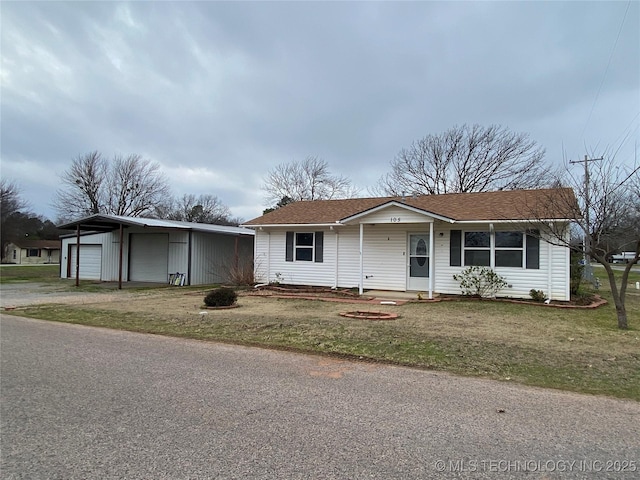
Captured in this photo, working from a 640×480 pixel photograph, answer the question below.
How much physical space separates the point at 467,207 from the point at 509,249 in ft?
7.18

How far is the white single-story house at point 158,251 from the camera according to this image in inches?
786

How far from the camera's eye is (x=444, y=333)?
773cm

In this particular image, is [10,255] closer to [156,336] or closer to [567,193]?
[156,336]

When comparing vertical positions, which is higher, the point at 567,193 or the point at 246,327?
the point at 567,193

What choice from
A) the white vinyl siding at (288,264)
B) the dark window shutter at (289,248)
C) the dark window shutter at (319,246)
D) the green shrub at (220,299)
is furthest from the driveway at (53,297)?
the dark window shutter at (319,246)

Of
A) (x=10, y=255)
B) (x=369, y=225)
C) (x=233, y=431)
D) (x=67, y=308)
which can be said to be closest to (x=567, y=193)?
(x=369, y=225)

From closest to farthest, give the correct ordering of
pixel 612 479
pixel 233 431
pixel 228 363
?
pixel 612 479 → pixel 233 431 → pixel 228 363

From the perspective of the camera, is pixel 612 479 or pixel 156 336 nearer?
pixel 612 479

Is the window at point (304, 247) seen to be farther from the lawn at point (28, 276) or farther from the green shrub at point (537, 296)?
the lawn at point (28, 276)

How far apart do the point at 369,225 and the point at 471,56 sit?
7.24 metres

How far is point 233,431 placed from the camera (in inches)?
137

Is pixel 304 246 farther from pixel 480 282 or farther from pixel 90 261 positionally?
pixel 90 261

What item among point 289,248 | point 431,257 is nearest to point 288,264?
point 289,248

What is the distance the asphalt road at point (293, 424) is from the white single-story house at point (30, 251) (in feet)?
223
